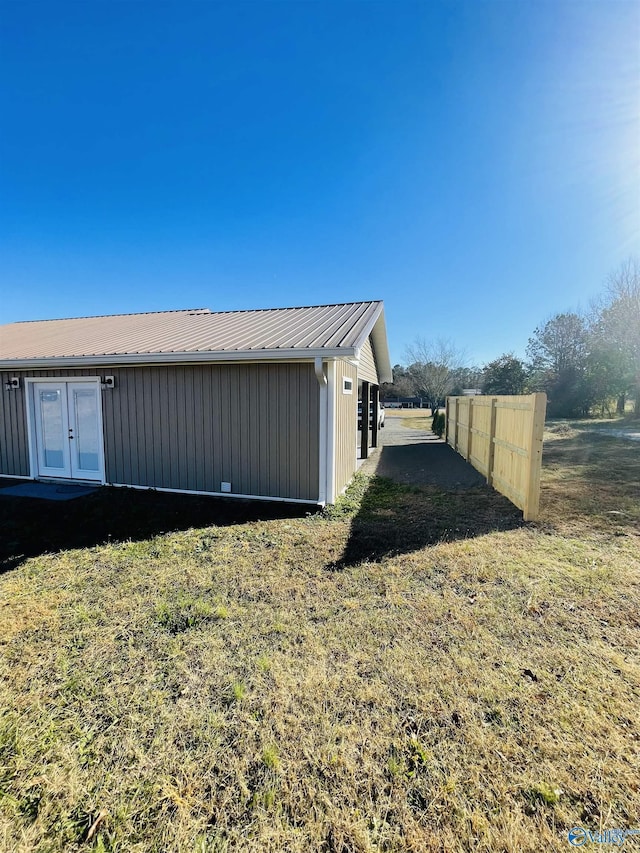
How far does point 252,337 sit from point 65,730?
5847mm

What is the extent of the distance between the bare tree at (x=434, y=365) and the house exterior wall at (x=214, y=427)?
34.0m

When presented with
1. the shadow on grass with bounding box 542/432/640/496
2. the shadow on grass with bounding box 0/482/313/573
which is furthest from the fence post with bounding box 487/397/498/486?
the shadow on grass with bounding box 0/482/313/573

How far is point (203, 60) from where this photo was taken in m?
7.53

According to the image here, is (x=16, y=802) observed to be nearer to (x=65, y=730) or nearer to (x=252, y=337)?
(x=65, y=730)

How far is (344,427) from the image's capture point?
7.50 meters

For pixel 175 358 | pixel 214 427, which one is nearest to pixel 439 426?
pixel 214 427

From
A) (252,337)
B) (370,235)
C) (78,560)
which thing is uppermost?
(370,235)

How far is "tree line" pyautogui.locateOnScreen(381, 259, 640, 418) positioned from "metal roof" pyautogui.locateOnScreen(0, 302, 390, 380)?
52.6ft

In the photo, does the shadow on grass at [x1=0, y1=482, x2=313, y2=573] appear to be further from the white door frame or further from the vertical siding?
the vertical siding

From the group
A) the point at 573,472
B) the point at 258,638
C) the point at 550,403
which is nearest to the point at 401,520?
the point at 258,638

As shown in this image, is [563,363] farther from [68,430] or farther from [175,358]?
A: [68,430]

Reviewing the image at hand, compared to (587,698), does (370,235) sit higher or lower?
higher

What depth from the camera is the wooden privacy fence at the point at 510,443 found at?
18.1 ft

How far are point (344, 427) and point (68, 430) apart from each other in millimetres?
5999
